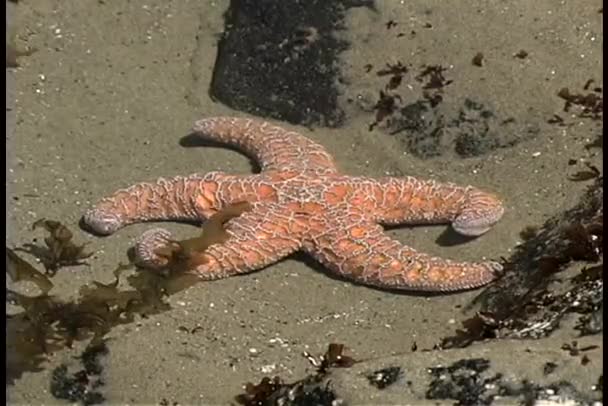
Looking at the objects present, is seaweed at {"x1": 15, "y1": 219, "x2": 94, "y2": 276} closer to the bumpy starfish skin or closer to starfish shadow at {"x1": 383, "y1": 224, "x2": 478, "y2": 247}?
the bumpy starfish skin

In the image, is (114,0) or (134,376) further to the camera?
(114,0)

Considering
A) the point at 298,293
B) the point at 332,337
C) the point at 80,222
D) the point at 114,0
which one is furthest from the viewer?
the point at 114,0

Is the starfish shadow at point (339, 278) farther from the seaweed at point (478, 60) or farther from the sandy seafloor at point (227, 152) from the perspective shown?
the seaweed at point (478, 60)

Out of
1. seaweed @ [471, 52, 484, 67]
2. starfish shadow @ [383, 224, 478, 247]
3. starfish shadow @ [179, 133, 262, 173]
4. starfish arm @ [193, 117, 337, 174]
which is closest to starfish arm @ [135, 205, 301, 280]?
starfish arm @ [193, 117, 337, 174]

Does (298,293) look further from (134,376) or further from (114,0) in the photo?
(114,0)

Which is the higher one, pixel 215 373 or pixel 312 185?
pixel 312 185

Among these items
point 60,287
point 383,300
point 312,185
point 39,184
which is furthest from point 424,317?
point 39,184
